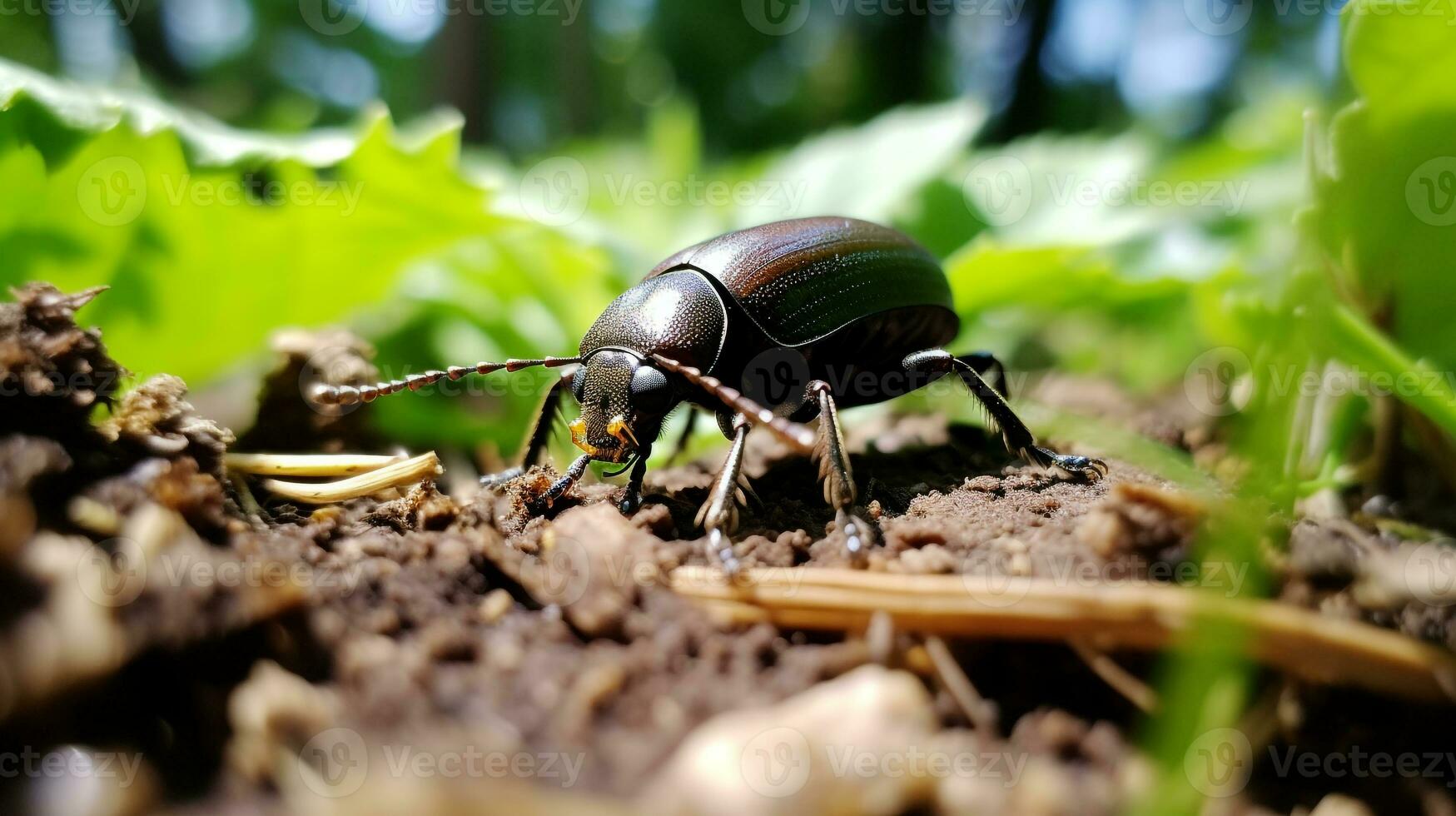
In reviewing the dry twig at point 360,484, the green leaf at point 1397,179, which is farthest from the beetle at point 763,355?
the green leaf at point 1397,179

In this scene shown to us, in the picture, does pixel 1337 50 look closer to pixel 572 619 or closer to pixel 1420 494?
pixel 1420 494

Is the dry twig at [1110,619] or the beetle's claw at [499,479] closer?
the dry twig at [1110,619]

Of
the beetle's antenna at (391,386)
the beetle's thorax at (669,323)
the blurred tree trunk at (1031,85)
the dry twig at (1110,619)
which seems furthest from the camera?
the blurred tree trunk at (1031,85)

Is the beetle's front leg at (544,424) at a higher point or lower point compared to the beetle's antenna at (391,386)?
lower

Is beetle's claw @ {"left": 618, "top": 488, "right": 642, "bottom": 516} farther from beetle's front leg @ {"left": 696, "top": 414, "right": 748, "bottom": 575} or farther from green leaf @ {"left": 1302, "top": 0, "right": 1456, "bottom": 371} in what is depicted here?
green leaf @ {"left": 1302, "top": 0, "right": 1456, "bottom": 371}

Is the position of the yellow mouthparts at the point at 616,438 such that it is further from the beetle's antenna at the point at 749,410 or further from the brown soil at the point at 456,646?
the brown soil at the point at 456,646
